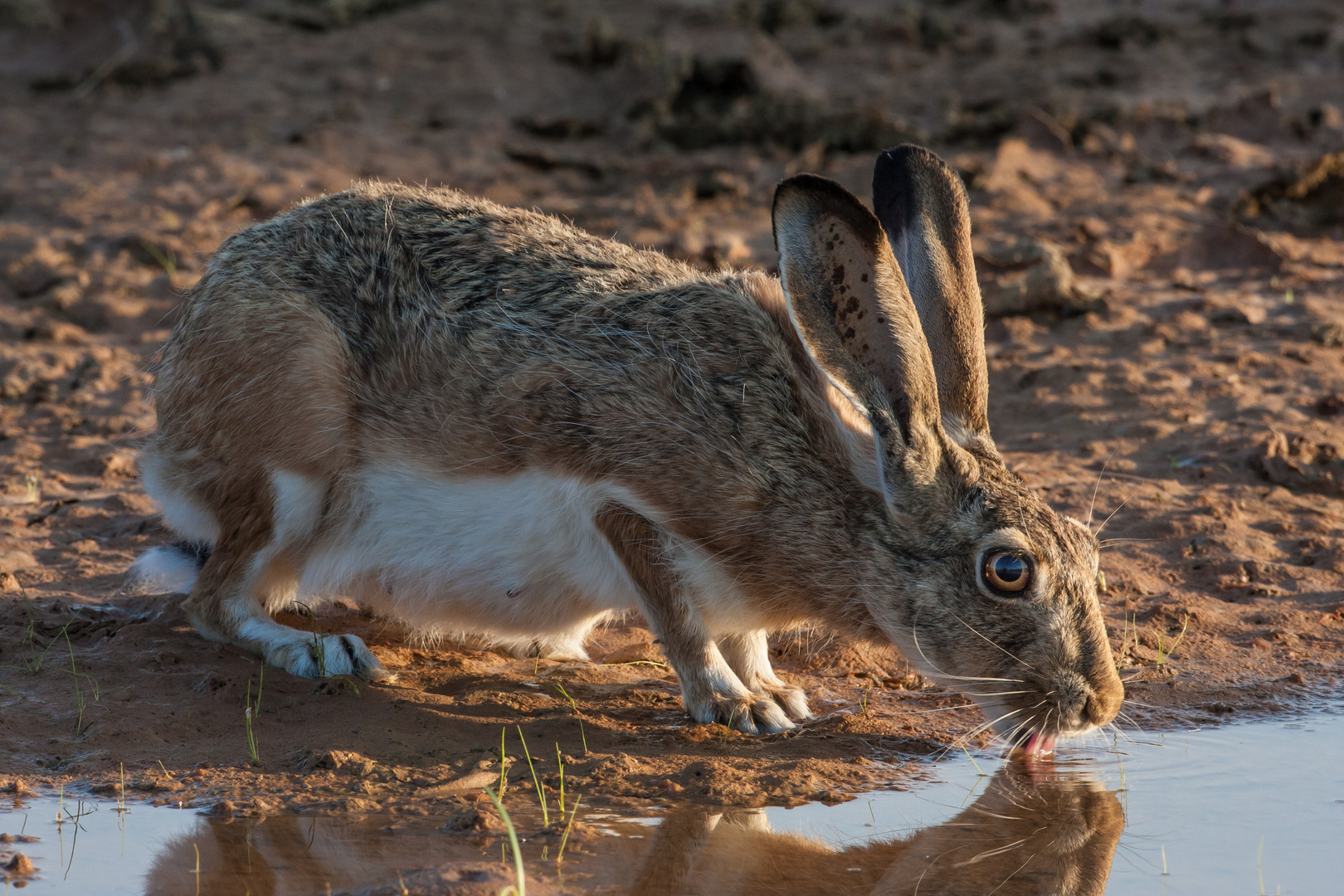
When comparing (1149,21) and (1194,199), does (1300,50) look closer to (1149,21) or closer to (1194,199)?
(1149,21)

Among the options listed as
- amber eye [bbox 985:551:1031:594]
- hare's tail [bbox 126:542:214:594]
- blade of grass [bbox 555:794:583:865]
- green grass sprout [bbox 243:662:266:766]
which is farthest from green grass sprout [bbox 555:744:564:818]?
hare's tail [bbox 126:542:214:594]

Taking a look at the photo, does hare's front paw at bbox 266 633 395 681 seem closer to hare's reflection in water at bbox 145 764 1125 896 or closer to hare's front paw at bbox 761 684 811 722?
hare's reflection in water at bbox 145 764 1125 896

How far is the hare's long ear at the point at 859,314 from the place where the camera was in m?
4.16

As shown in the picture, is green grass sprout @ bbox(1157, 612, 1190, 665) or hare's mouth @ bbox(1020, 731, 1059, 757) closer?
hare's mouth @ bbox(1020, 731, 1059, 757)

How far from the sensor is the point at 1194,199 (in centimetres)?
1009

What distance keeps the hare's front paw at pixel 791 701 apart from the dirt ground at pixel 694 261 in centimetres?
13

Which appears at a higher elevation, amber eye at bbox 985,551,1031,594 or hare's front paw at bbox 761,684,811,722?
amber eye at bbox 985,551,1031,594

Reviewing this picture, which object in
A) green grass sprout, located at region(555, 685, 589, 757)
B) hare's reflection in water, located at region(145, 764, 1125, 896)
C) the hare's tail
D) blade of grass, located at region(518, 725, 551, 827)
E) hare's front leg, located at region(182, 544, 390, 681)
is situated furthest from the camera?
the hare's tail

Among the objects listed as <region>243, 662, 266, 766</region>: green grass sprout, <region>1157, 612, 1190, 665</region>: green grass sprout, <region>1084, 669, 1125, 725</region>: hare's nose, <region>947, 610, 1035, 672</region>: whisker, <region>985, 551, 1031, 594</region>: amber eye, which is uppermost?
<region>985, 551, 1031, 594</region>: amber eye

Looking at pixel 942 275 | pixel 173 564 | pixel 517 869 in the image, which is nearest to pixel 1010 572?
pixel 942 275

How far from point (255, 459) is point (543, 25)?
29.8 feet

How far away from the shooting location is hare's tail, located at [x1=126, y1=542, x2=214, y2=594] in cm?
548

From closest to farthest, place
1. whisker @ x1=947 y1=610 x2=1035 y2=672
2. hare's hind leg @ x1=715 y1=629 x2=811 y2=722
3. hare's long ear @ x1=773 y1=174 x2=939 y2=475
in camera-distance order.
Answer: hare's long ear @ x1=773 y1=174 x2=939 y2=475 < whisker @ x1=947 y1=610 x2=1035 y2=672 < hare's hind leg @ x1=715 y1=629 x2=811 y2=722

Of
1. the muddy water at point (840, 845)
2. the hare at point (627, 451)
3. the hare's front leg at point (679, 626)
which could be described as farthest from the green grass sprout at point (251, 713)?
the hare's front leg at point (679, 626)
